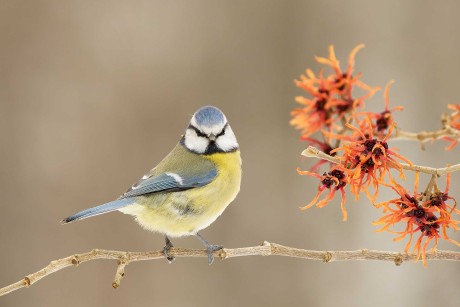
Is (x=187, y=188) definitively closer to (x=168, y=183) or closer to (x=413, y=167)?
(x=168, y=183)

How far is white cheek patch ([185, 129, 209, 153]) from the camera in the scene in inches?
53.1

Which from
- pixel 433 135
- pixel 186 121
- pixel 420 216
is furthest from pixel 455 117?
pixel 186 121

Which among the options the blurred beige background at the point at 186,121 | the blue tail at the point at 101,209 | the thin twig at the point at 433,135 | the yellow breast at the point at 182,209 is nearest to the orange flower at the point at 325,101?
the thin twig at the point at 433,135

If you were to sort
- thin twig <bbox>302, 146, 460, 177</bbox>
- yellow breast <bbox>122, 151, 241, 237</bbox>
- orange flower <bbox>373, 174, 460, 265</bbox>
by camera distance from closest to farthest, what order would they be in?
thin twig <bbox>302, 146, 460, 177</bbox> < orange flower <bbox>373, 174, 460, 265</bbox> < yellow breast <bbox>122, 151, 241, 237</bbox>

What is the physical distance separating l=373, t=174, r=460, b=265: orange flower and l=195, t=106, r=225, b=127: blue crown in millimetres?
361

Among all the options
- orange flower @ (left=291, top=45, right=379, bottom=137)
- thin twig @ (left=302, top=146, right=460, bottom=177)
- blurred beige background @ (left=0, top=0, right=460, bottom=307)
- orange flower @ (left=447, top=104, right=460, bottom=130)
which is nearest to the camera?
thin twig @ (left=302, top=146, right=460, bottom=177)

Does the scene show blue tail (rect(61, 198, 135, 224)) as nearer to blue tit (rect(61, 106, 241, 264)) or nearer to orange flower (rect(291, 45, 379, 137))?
blue tit (rect(61, 106, 241, 264))

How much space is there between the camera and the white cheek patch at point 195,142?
1.35 meters

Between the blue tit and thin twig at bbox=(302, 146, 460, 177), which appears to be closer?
thin twig at bbox=(302, 146, 460, 177)

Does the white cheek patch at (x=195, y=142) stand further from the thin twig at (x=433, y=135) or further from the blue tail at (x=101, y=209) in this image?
the thin twig at (x=433, y=135)

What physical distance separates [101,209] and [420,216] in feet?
1.80

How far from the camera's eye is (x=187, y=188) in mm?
1403

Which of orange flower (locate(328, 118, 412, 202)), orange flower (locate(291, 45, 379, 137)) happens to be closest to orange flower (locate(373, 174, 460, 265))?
orange flower (locate(328, 118, 412, 202))

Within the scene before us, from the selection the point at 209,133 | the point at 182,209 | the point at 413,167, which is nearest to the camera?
the point at 413,167
